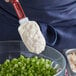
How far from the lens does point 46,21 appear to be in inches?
40.7

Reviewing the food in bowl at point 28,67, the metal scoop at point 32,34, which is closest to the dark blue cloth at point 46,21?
the food in bowl at point 28,67

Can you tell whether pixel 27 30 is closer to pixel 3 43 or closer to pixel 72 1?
pixel 3 43

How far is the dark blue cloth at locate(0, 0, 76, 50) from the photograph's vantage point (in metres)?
1.02

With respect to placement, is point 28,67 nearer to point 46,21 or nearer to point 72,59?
point 72,59

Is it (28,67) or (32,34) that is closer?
(32,34)

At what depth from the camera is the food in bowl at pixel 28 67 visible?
756 mm

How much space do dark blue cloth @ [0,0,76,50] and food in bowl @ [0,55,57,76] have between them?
0.67 feet

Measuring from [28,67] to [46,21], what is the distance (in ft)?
0.98

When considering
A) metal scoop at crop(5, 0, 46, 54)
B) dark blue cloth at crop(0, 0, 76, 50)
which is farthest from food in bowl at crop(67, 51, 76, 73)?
metal scoop at crop(5, 0, 46, 54)

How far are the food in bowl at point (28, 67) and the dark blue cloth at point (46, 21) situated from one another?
205 mm

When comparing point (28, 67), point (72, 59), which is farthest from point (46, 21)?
point (28, 67)

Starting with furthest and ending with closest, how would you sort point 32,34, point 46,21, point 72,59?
point 46,21 → point 72,59 → point 32,34

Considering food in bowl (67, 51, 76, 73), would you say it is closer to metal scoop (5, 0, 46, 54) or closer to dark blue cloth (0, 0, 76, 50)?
dark blue cloth (0, 0, 76, 50)

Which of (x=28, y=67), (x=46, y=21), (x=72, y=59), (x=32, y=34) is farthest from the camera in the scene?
(x=46, y=21)
